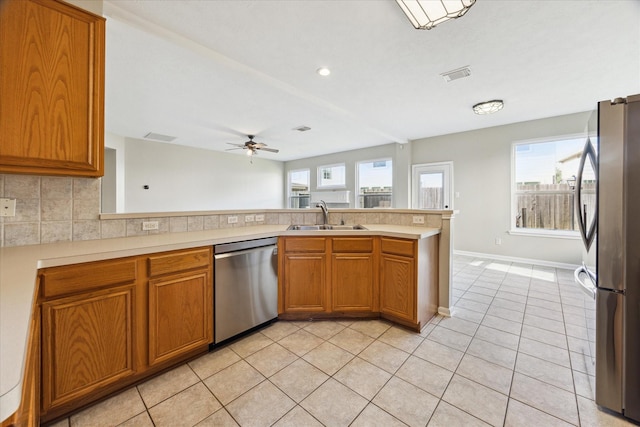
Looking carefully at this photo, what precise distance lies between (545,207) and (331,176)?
5.00 m

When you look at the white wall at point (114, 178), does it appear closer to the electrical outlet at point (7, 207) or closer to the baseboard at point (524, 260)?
the electrical outlet at point (7, 207)

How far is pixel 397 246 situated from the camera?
227 cm

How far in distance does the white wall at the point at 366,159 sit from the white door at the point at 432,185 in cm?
23

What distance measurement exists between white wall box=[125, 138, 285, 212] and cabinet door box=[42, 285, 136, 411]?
516 centimetres

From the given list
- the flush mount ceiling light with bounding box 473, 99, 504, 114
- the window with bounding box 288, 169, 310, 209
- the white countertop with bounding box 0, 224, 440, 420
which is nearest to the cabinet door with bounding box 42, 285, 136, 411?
the white countertop with bounding box 0, 224, 440, 420

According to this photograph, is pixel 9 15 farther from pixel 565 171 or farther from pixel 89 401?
pixel 565 171

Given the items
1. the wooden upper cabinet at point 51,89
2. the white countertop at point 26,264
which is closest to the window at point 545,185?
the white countertop at point 26,264

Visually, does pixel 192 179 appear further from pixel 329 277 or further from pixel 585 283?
pixel 585 283

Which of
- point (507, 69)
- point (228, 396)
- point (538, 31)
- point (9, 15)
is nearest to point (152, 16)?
point (9, 15)

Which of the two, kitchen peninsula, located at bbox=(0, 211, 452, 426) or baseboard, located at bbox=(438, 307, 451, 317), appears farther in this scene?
baseboard, located at bbox=(438, 307, 451, 317)

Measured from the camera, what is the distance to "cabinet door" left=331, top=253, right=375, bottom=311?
241 cm

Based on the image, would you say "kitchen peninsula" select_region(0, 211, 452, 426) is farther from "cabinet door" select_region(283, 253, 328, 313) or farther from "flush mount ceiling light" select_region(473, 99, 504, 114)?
"flush mount ceiling light" select_region(473, 99, 504, 114)

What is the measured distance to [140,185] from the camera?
18.9 ft

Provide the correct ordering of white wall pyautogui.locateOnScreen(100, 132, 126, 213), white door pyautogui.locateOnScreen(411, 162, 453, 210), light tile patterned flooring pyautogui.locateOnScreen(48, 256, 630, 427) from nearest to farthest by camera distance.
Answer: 1. light tile patterned flooring pyautogui.locateOnScreen(48, 256, 630, 427)
2. white wall pyautogui.locateOnScreen(100, 132, 126, 213)
3. white door pyautogui.locateOnScreen(411, 162, 453, 210)
